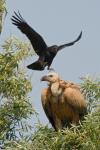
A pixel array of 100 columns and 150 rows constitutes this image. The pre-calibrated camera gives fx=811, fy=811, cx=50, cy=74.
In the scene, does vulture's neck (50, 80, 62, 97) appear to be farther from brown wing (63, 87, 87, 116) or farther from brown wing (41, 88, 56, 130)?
brown wing (41, 88, 56, 130)

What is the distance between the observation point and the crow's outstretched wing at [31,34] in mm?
13930

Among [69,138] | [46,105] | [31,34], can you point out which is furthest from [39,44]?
[69,138]

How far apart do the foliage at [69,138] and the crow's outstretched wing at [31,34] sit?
3.89 m

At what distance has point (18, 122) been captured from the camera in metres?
11.0

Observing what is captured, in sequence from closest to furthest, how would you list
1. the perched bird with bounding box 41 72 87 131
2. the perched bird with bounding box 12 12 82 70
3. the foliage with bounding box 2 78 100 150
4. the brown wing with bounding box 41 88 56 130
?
the foliage with bounding box 2 78 100 150
the perched bird with bounding box 41 72 87 131
the brown wing with bounding box 41 88 56 130
the perched bird with bounding box 12 12 82 70

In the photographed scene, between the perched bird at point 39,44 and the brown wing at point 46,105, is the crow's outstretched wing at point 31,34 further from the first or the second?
the brown wing at point 46,105

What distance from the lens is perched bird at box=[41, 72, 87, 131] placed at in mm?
10992

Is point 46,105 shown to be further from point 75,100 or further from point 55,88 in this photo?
point 75,100

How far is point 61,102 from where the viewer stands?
11.2 metres

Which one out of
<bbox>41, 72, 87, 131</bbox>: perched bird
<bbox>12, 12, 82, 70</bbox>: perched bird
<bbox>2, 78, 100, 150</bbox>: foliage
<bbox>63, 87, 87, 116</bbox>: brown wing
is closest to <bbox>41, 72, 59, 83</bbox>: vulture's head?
<bbox>41, 72, 87, 131</bbox>: perched bird

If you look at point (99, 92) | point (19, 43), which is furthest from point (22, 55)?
point (99, 92)

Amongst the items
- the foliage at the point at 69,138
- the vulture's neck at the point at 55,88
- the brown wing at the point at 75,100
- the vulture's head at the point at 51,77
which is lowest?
the foliage at the point at 69,138

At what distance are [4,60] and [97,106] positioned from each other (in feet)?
6.35

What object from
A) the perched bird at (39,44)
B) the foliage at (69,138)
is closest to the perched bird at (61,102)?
the foliage at (69,138)
